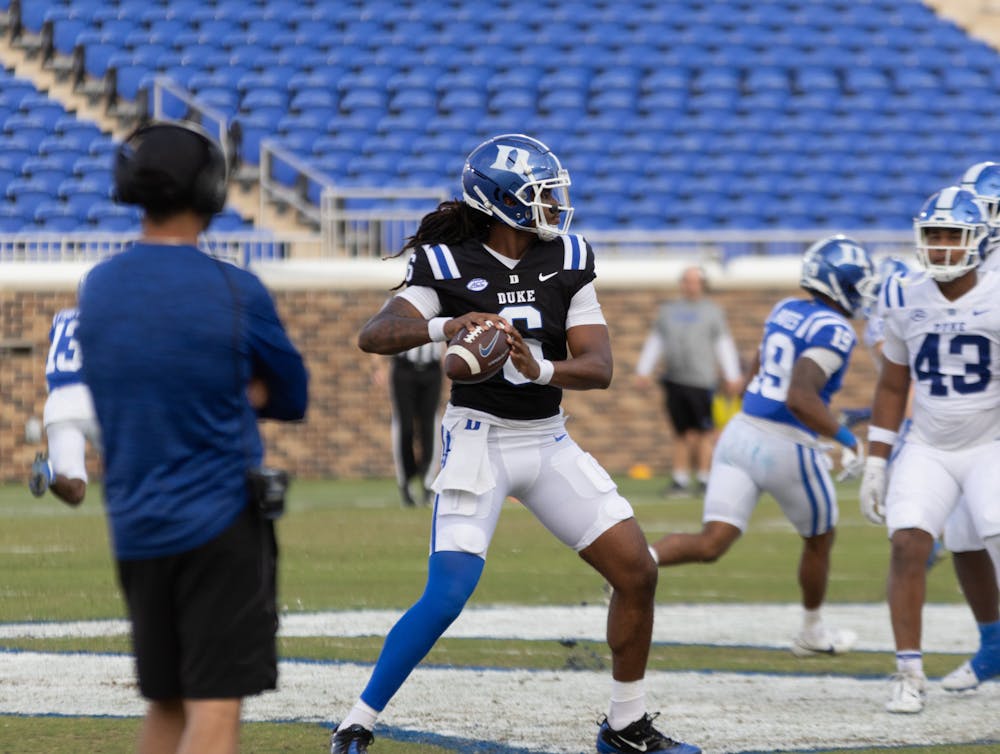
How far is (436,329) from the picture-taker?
4.93 meters

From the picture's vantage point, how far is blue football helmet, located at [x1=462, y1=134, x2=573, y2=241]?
507 cm

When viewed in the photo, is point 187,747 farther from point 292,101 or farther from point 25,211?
point 292,101

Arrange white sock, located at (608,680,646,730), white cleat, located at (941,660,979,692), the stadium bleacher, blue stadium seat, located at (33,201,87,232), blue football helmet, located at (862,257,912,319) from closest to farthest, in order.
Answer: white sock, located at (608,680,646,730) < white cleat, located at (941,660,979,692) < blue football helmet, located at (862,257,912,319) < blue stadium seat, located at (33,201,87,232) < the stadium bleacher

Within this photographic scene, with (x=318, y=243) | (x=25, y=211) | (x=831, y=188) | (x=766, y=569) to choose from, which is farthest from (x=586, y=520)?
Result: (x=831, y=188)

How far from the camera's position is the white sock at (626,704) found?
203 inches

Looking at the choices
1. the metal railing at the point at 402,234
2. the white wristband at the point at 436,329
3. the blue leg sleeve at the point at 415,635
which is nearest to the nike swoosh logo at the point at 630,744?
the blue leg sleeve at the point at 415,635

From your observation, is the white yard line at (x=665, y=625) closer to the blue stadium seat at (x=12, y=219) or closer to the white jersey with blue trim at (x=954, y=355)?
the white jersey with blue trim at (x=954, y=355)

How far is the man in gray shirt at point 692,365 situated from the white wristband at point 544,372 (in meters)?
10.0

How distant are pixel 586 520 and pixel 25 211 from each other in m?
13.8

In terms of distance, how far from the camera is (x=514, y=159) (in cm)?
512

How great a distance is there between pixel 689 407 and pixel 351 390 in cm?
369

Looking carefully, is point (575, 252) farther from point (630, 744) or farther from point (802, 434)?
point (802, 434)

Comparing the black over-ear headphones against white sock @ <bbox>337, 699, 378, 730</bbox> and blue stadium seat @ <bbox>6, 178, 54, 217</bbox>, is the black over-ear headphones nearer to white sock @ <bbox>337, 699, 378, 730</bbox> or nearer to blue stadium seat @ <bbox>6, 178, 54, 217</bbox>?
white sock @ <bbox>337, 699, 378, 730</bbox>

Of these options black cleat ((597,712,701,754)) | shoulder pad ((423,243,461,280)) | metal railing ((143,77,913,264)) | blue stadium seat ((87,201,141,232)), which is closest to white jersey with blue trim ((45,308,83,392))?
shoulder pad ((423,243,461,280))
